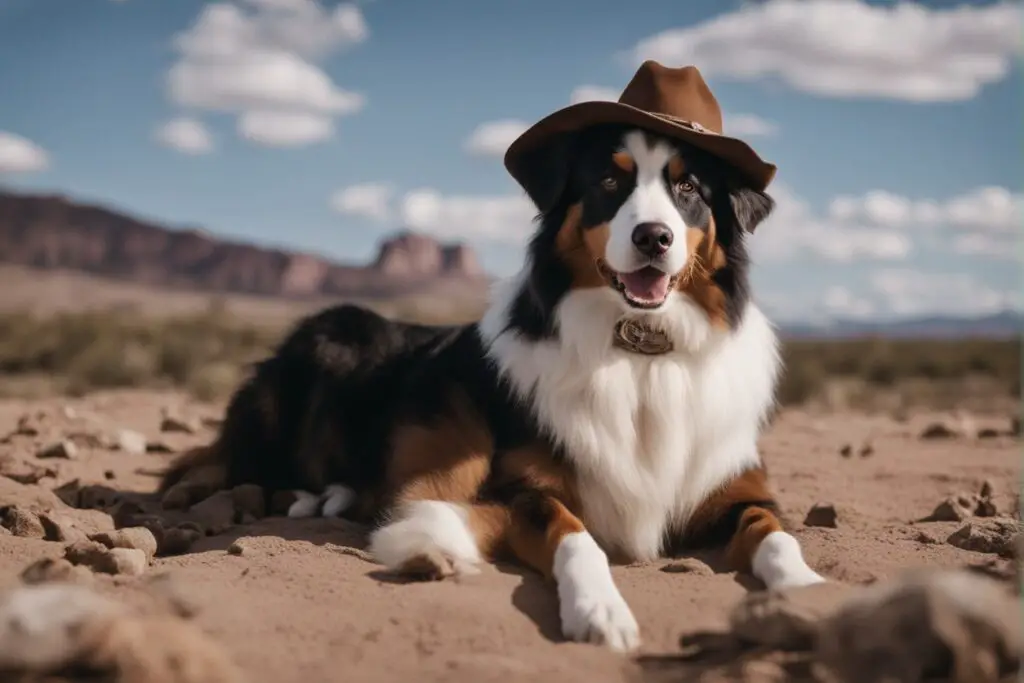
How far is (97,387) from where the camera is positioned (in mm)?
15578

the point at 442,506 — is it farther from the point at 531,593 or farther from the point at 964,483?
the point at 964,483

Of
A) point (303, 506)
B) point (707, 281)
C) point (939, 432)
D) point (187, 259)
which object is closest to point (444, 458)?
point (303, 506)

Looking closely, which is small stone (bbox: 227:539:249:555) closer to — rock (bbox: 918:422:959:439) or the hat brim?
the hat brim

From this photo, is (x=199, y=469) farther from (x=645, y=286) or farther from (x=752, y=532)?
(x=752, y=532)

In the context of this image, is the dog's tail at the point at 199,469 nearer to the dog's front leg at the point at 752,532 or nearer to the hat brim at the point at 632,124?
the hat brim at the point at 632,124

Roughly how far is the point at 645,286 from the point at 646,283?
16 millimetres

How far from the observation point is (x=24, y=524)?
5.16 m

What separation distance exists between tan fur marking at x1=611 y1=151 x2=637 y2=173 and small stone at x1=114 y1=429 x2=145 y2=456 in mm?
5346

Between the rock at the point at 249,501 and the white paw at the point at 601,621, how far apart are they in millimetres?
2952

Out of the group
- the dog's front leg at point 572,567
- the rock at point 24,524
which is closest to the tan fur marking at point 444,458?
the dog's front leg at point 572,567

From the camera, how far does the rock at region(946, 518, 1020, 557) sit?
5020 millimetres

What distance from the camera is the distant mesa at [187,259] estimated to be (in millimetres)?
110375

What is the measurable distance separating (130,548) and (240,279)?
126 m

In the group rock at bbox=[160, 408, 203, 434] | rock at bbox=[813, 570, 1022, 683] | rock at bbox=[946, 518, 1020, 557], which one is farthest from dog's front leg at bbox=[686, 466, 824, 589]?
rock at bbox=[160, 408, 203, 434]
